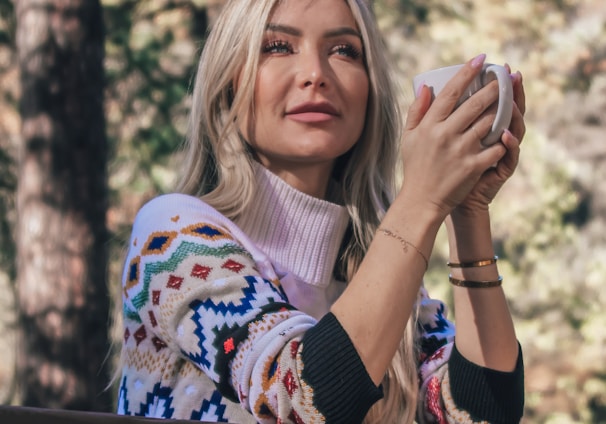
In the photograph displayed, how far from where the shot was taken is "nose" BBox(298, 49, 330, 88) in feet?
6.43

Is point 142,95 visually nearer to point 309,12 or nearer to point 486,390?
point 309,12

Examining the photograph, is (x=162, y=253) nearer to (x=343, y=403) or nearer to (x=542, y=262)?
(x=343, y=403)

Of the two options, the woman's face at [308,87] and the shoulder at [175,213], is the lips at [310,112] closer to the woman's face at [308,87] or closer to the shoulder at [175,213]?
the woman's face at [308,87]

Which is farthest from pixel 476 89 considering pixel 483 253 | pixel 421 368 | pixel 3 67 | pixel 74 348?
pixel 3 67

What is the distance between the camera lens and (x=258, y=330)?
62.3 inches

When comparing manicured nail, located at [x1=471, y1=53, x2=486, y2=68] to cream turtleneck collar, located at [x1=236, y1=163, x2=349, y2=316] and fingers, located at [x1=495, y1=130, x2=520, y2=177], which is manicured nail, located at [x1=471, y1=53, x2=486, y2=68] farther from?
cream turtleneck collar, located at [x1=236, y1=163, x2=349, y2=316]

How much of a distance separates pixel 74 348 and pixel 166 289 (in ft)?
9.18

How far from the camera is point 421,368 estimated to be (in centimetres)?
209

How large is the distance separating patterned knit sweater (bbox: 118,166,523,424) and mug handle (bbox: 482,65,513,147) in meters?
0.36

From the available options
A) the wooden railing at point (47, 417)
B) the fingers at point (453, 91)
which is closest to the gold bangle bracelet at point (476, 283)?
the fingers at point (453, 91)

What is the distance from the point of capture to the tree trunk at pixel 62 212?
4.39 m

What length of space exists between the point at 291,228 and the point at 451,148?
22.9 inches

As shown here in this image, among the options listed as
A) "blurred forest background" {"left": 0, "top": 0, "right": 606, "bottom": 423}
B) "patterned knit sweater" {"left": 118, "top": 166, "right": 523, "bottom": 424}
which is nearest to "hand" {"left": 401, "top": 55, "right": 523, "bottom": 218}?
"patterned knit sweater" {"left": 118, "top": 166, "right": 523, "bottom": 424}

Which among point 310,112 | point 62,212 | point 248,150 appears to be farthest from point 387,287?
point 62,212
